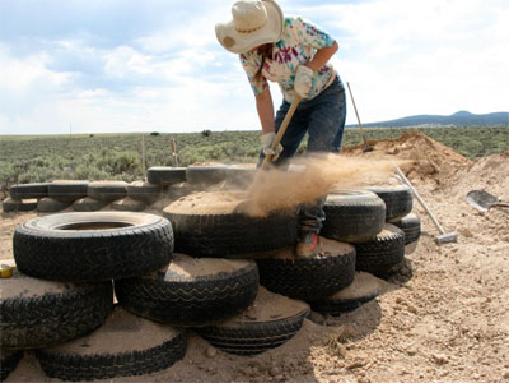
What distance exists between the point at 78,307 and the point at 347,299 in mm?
2367

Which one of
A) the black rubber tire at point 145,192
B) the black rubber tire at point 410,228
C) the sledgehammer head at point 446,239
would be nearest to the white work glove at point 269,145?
→ the black rubber tire at point 410,228

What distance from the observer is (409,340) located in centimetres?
421

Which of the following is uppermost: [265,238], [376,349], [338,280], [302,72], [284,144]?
[302,72]

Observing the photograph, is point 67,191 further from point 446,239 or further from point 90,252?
point 90,252

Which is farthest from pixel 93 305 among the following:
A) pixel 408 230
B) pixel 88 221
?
pixel 408 230

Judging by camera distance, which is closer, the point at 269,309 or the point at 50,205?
the point at 269,309

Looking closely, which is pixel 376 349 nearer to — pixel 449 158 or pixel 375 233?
pixel 375 233

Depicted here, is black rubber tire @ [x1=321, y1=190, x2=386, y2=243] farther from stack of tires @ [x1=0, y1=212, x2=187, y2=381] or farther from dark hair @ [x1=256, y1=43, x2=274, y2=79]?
stack of tires @ [x1=0, y1=212, x2=187, y2=381]

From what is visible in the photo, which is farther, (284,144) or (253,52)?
(284,144)

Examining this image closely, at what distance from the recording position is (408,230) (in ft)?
22.9

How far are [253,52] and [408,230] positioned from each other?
348cm

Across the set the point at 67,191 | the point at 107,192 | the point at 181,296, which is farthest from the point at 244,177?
the point at 67,191

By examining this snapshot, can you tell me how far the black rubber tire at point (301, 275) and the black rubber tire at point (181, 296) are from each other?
25.3 inches

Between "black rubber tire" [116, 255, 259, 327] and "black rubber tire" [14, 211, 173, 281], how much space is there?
0.13m
